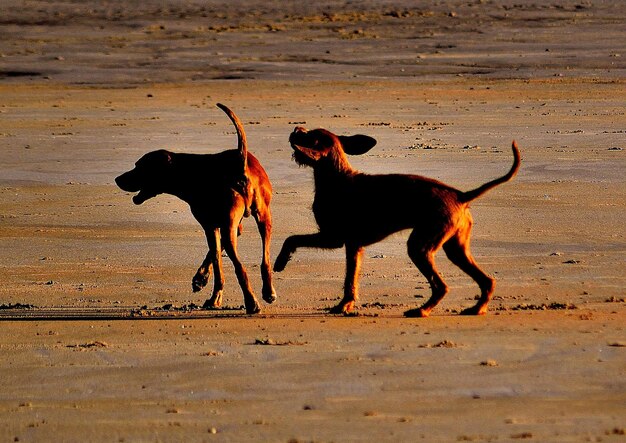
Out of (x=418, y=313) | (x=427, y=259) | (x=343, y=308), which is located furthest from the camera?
(x=343, y=308)

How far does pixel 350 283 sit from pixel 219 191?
47.4 inches

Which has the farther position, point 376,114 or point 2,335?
point 376,114

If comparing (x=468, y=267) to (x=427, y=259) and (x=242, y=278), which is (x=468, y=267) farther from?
(x=242, y=278)

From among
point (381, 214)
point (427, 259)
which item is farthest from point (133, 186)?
point (427, 259)

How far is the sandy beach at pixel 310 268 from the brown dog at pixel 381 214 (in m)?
0.35

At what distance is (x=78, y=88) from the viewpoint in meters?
29.9

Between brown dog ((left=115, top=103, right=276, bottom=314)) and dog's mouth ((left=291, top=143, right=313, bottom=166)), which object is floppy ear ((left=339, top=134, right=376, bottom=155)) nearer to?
dog's mouth ((left=291, top=143, right=313, bottom=166))

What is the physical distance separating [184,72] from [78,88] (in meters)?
3.01

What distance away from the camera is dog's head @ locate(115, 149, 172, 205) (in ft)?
37.4

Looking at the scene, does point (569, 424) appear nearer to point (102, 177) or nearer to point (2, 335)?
point (2, 335)

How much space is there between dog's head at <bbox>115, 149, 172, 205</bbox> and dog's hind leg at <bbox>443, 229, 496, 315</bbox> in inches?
89.7

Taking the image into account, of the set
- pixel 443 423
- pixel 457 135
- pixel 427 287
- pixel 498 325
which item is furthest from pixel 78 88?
pixel 443 423

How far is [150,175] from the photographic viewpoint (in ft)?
37.7

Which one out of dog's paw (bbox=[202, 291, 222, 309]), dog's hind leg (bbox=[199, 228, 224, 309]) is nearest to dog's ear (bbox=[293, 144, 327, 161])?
dog's hind leg (bbox=[199, 228, 224, 309])
